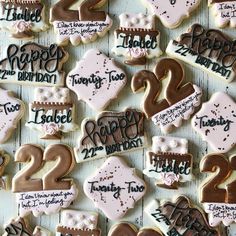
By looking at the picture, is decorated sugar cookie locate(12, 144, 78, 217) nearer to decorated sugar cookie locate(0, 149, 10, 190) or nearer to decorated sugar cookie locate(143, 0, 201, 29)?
decorated sugar cookie locate(0, 149, 10, 190)

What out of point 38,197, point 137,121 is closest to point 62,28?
point 137,121

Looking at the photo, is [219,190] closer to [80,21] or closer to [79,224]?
[79,224]

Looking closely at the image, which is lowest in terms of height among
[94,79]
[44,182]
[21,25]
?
[44,182]

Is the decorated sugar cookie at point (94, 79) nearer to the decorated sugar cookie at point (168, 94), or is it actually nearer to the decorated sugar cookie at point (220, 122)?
the decorated sugar cookie at point (168, 94)

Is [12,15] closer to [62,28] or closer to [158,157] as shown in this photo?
[62,28]

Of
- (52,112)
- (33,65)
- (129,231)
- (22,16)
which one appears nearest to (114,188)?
(129,231)
